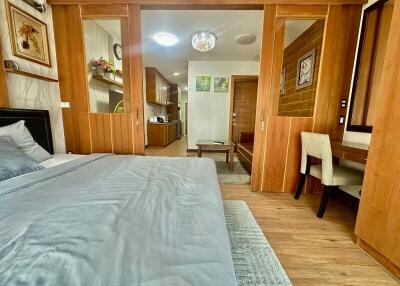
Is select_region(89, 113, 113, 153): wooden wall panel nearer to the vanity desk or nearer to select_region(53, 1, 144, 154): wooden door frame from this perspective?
select_region(53, 1, 144, 154): wooden door frame

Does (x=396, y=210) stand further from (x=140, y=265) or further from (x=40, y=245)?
(x=40, y=245)

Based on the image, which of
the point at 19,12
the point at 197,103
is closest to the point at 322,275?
the point at 19,12

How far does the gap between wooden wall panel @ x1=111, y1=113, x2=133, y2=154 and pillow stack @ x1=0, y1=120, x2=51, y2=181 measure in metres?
0.81

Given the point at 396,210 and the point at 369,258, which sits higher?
the point at 396,210

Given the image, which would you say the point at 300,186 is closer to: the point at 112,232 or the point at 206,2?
the point at 112,232

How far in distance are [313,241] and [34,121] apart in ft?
9.93

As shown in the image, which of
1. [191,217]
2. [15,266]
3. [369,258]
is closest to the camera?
[15,266]

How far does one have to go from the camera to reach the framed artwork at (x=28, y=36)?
1753mm

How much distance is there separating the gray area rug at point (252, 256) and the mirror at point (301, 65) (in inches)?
71.4

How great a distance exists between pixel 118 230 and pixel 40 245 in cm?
24

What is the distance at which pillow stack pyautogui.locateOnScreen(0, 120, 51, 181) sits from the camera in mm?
1250

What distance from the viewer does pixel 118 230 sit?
0.68 meters

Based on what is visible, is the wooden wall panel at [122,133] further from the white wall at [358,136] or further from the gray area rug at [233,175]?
the white wall at [358,136]

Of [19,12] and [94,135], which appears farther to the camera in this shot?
[94,135]
